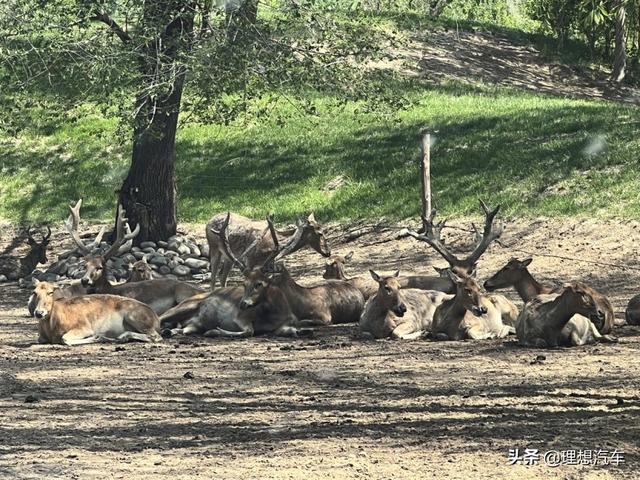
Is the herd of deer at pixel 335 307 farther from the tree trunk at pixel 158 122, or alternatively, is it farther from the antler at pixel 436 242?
the tree trunk at pixel 158 122

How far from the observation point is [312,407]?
1078cm

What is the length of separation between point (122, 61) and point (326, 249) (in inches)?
174

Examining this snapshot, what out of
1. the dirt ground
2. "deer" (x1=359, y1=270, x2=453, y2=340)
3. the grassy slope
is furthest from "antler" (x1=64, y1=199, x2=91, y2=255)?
"deer" (x1=359, y1=270, x2=453, y2=340)

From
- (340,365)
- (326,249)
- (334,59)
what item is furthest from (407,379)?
(334,59)

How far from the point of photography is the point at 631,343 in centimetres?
1423

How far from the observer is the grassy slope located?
25547mm

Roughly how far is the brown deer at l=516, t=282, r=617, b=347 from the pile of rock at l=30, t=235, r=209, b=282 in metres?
9.35

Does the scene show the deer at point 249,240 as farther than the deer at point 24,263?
No

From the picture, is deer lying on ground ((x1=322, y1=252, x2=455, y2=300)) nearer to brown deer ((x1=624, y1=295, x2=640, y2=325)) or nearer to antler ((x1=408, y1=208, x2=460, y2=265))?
antler ((x1=408, y1=208, x2=460, y2=265))

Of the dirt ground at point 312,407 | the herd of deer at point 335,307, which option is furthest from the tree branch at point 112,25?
the dirt ground at point 312,407

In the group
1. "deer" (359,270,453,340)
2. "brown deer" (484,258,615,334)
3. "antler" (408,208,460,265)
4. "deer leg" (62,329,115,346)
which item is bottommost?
"deer leg" (62,329,115,346)

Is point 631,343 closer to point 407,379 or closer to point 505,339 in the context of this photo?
point 505,339

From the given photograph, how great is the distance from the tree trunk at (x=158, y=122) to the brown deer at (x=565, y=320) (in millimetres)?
7519

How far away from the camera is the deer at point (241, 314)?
53.1ft
